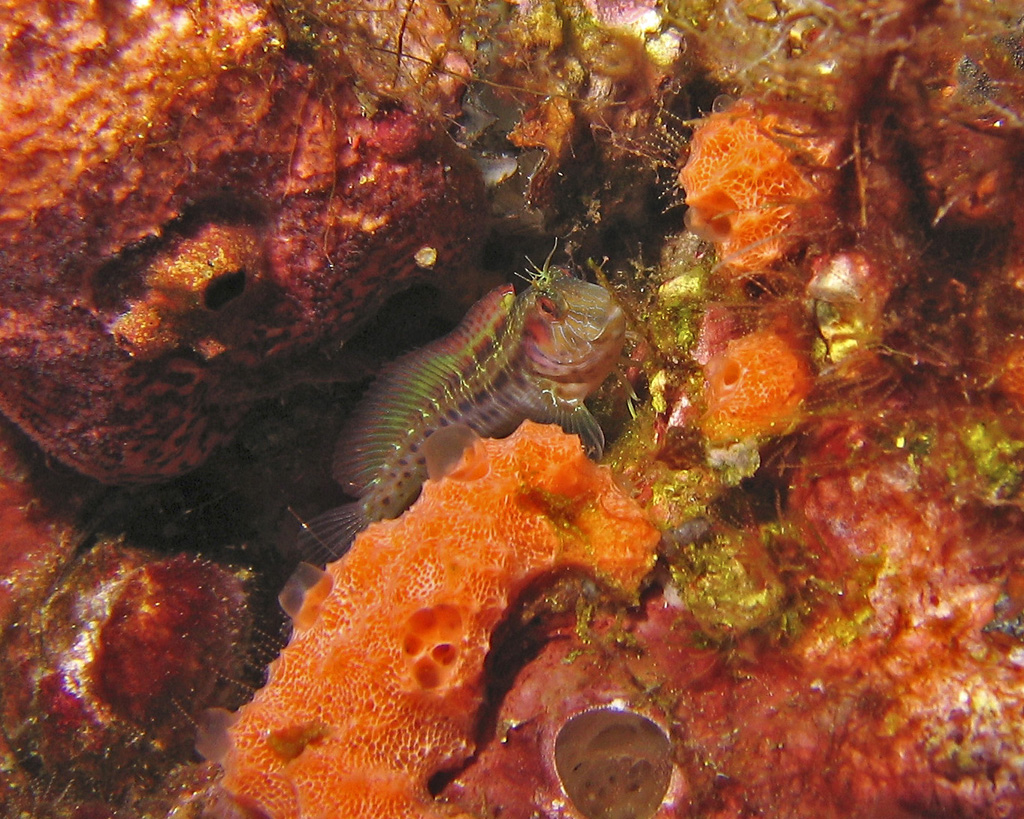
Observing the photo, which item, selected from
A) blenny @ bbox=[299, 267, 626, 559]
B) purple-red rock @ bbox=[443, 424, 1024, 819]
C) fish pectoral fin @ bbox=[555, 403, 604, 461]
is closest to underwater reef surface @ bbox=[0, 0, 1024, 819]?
purple-red rock @ bbox=[443, 424, 1024, 819]

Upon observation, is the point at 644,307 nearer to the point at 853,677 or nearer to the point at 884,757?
the point at 853,677

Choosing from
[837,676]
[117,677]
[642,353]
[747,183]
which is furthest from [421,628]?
[117,677]

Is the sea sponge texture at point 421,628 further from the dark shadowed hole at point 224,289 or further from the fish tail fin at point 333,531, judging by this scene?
the fish tail fin at point 333,531

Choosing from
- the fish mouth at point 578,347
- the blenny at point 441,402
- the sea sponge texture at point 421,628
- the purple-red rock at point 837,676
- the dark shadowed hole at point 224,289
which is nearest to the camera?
the purple-red rock at point 837,676

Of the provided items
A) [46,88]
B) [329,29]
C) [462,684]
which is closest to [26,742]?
[462,684]

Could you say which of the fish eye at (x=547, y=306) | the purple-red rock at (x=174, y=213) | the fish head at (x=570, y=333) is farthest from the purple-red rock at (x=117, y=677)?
the fish eye at (x=547, y=306)

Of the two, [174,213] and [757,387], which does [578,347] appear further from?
[174,213]
